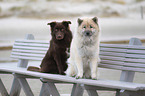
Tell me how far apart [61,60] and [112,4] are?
9735mm

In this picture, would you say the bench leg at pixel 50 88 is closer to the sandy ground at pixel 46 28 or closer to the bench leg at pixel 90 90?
the bench leg at pixel 90 90

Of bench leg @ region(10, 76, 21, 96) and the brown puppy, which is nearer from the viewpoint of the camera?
the brown puppy

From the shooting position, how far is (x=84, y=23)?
208 centimetres

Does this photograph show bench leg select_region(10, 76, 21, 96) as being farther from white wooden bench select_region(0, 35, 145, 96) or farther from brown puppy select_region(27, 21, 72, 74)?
brown puppy select_region(27, 21, 72, 74)

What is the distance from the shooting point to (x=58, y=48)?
2.39m

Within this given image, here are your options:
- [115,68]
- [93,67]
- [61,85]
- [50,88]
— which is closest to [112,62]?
[115,68]

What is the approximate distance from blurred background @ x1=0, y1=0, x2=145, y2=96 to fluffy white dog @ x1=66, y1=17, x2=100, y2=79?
8585mm

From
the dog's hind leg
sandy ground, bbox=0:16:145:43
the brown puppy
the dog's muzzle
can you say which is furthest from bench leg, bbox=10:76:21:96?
sandy ground, bbox=0:16:145:43

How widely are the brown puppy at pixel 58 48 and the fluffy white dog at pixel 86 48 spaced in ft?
0.66

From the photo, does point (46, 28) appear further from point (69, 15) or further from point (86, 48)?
point (86, 48)

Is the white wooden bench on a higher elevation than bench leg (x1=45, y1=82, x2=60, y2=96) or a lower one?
higher

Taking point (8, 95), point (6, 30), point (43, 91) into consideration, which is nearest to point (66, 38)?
point (43, 91)

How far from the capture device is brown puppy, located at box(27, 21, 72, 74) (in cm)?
236

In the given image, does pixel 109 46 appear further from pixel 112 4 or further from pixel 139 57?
pixel 112 4
